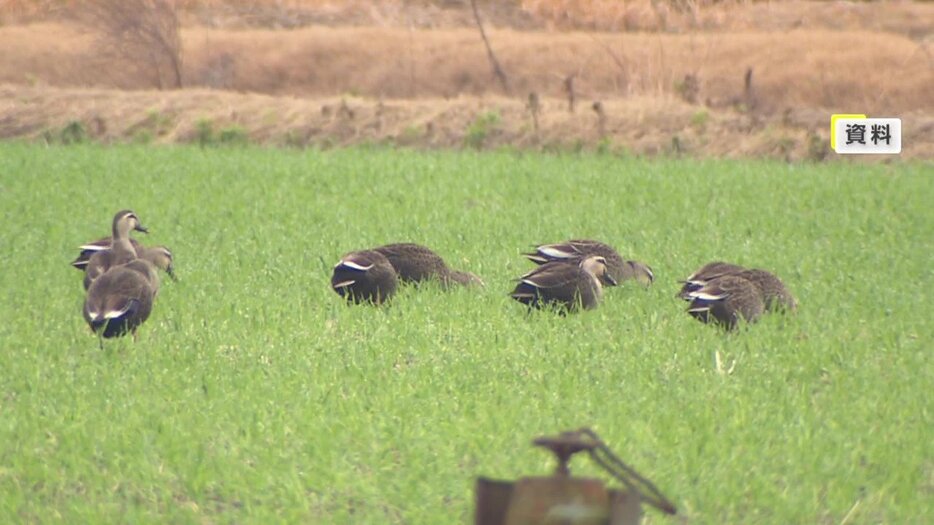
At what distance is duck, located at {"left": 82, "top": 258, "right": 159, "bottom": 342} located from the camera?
25.3 feet

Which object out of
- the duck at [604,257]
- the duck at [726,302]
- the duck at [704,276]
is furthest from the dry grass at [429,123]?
the duck at [726,302]

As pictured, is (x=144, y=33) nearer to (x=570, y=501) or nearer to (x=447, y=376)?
(x=447, y=376)

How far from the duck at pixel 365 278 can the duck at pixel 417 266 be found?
0.43 metres

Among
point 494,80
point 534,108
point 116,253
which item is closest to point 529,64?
point 494,80

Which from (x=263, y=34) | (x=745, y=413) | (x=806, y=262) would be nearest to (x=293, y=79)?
(x=263, y=34)

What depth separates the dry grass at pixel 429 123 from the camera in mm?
20391

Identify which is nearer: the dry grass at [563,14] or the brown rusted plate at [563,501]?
the brown rusted plate at [563,501]

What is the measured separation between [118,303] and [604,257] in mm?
3650

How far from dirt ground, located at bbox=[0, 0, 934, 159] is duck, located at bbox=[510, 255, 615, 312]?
36.4ft

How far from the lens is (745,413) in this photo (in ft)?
21.3

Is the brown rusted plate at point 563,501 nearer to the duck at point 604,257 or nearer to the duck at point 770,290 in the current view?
the duck at point 770,290

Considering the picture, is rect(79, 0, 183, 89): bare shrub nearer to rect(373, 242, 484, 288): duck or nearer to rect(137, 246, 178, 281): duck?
rect(137, 246, 178, 281): duck

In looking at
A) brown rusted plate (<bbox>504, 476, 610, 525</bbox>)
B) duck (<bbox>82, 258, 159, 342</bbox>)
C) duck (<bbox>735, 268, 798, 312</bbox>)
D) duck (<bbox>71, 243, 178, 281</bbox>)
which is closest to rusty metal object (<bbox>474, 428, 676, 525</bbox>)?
brown rusted plate (<bbox>504, 476, 610, 525</bbox>)

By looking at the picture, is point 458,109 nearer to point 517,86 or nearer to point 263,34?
point 517,86
